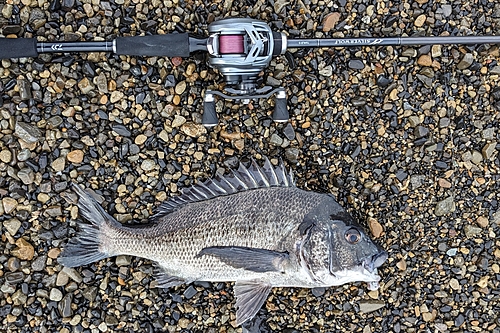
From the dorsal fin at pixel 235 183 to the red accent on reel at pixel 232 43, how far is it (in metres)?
0.73

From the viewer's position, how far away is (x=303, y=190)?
2.86 m

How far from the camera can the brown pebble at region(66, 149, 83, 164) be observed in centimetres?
301

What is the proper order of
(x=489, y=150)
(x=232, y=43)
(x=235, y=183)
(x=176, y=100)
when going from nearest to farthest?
(x=232, y=43)
(x=235, y=183)
(x=176, y=100)
(x=489, y=150)

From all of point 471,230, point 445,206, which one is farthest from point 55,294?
point 471,230

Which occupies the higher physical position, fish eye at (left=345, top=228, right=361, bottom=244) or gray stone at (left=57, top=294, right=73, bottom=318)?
fish eye at (left=345, top=228, right=361, bottom=244)

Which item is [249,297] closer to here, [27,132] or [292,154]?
[292,154]

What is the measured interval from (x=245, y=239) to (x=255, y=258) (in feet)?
0.46

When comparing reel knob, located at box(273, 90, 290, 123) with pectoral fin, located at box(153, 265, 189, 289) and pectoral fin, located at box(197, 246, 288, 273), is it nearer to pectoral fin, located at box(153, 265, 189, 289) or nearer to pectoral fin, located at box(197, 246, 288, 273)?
pectoral fin, located at box(197, 246, 288, 273)

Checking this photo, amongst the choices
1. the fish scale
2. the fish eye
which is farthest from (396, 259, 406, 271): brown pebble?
the fish scale

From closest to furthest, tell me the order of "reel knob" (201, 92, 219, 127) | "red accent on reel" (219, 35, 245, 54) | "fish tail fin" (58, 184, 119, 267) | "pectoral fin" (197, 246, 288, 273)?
"red accent on reel" (219, 35, 245, 54), "pectoral fin" (197, 246, 288, 273), "reel knob" (201, 92, 219, 127), "fish tail fin" (58, 184, 119, 267)

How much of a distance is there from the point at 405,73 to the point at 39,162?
8.81 feet

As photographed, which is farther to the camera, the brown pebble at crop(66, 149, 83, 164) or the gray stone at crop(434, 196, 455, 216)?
the gray stone at crop(434, 196, 455, 216)

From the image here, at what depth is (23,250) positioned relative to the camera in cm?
300

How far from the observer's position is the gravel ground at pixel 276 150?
2982mm
